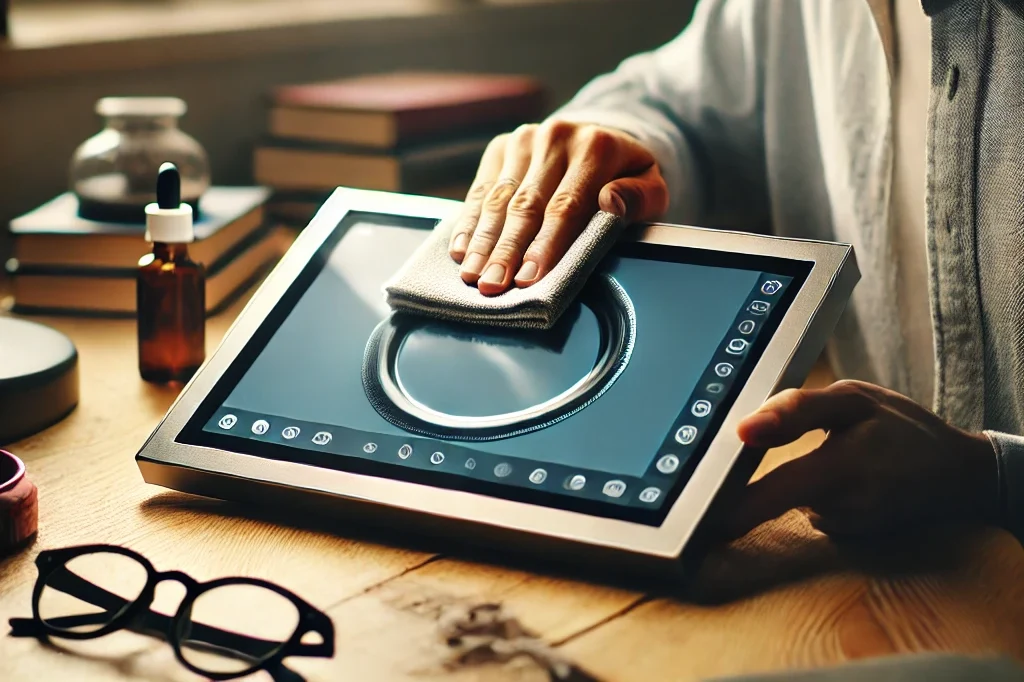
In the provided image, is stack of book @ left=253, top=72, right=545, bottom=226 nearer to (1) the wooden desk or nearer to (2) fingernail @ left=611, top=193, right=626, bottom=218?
(2) fingernail @ left=611, top=193, right=626, bottom=218

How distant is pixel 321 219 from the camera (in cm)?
86

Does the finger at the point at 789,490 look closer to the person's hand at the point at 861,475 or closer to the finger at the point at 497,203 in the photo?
the person's hand at the point at 861,475

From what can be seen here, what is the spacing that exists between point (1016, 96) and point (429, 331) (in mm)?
478

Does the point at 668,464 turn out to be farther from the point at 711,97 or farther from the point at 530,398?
the point at 711,97

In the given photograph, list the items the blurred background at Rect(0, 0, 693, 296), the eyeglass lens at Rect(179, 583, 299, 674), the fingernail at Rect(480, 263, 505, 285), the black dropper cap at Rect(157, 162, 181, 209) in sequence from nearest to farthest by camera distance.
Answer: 1. the eyeglass lens at Rect(179, 583, 299, 674)
2. the fingernail at Rect(480, 263, 505, 285)
3. the black dropper cap at Rect(157, 162, 181, 209)
4. the blurred background at Rect(0, 0, 693, 296)

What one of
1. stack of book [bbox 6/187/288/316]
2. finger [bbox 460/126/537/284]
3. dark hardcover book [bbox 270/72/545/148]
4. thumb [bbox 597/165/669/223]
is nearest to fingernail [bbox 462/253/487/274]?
finger [bbox 460/126/537/284]

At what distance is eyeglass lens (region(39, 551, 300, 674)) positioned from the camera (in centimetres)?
56

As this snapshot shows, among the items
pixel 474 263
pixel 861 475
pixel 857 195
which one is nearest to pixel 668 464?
pixel 861 475

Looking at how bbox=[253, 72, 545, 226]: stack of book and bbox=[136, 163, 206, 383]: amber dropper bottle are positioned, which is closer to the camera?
bbox=[136, 163, 206, 383]: amber dropper bottle

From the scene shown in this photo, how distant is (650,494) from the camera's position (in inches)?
24.0

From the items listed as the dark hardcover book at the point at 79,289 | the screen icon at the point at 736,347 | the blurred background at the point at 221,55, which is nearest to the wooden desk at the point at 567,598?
the screen icon at the point at 736,347

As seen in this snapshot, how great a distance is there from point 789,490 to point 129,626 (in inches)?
14.9

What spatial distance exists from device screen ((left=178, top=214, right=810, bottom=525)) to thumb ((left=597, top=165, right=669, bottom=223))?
5 centimetres

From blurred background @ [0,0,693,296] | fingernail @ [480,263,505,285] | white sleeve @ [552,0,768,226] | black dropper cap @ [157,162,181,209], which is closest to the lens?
fingernail @ [480,263,505,285]
